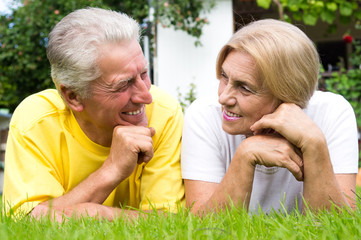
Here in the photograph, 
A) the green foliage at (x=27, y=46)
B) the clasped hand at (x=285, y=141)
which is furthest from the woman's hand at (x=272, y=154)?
the green foliage at (x=27, y=46)

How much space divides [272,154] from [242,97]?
351mm

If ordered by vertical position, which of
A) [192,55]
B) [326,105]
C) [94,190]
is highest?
[326,105]

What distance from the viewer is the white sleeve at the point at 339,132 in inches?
106

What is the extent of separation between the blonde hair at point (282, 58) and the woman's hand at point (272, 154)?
261 mm

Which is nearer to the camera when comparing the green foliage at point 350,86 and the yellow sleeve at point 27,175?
the yellow sleeve at point 27,175

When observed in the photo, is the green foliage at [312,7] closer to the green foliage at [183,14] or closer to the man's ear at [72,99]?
the green foliage at [183,14]

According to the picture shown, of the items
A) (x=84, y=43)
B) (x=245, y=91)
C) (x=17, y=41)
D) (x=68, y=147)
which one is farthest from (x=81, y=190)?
(x=17, y=41)

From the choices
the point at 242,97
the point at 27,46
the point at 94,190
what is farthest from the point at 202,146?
the point at 27,46

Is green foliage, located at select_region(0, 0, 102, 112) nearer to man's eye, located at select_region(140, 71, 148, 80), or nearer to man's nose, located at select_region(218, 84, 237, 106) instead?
man's eye, located at select_region(140, 71, 148, 80)

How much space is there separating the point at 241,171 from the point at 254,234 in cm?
69

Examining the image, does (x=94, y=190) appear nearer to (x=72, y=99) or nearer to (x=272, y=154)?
(x=72, y=99)

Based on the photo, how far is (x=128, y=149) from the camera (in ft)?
8.84

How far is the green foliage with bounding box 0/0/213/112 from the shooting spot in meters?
7.37

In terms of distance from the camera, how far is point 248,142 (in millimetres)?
2600
